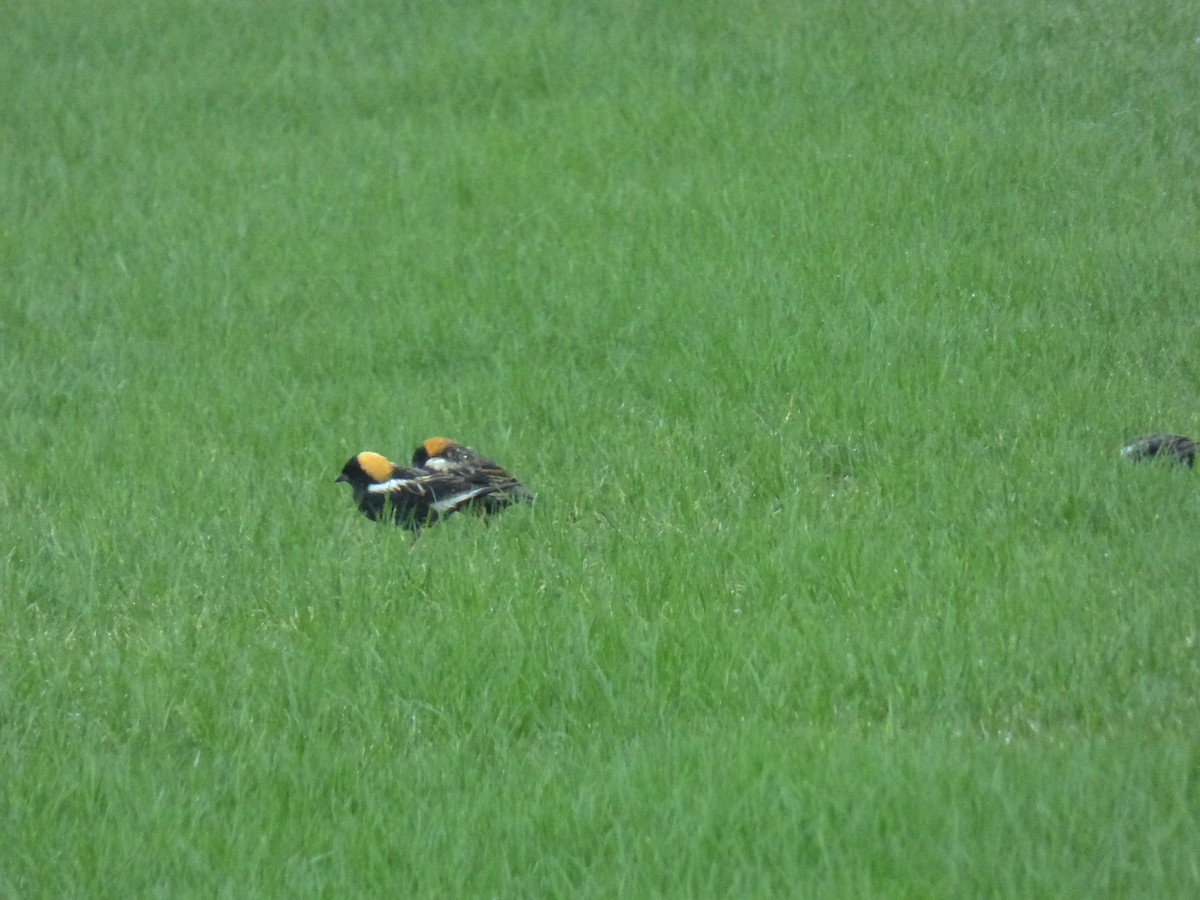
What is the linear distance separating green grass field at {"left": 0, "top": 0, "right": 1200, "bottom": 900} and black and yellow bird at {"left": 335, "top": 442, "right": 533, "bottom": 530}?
0.46 feet

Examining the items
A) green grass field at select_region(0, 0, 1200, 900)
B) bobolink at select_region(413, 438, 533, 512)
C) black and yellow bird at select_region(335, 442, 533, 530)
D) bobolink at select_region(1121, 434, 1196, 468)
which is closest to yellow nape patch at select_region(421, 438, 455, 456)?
bobolink at select_region(413, 438, 533, 512)

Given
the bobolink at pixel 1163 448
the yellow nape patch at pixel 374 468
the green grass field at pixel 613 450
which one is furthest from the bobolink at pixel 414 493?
the bobolink at pixel 1163 448

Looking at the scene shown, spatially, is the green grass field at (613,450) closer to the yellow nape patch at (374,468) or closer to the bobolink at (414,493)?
the bobolink at (414,493)

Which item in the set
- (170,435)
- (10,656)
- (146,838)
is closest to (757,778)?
(146,838)

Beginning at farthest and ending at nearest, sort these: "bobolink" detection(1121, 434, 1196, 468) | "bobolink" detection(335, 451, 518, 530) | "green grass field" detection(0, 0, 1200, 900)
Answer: "bobolink" detection(335, 451, 518, 530) < "bobolink" detection(1121, 434, 1196, 468) < "green grass field" detection(0, 0, 1200, 900)

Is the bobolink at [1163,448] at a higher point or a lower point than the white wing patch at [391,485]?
lower

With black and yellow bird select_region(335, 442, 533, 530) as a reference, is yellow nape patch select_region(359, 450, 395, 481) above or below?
above

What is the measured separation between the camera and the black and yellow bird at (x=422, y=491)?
614 cm

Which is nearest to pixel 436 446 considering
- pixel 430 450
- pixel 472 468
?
pixel 430 450

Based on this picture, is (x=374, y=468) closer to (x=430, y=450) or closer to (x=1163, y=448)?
(x=430, y=450)

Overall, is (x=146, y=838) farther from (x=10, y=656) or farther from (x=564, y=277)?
(x=564, y=277)

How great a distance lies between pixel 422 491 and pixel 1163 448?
312cm

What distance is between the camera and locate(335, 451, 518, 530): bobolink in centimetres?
614

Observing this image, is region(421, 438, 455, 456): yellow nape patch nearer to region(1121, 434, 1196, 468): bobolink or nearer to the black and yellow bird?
the black and yellow bird
